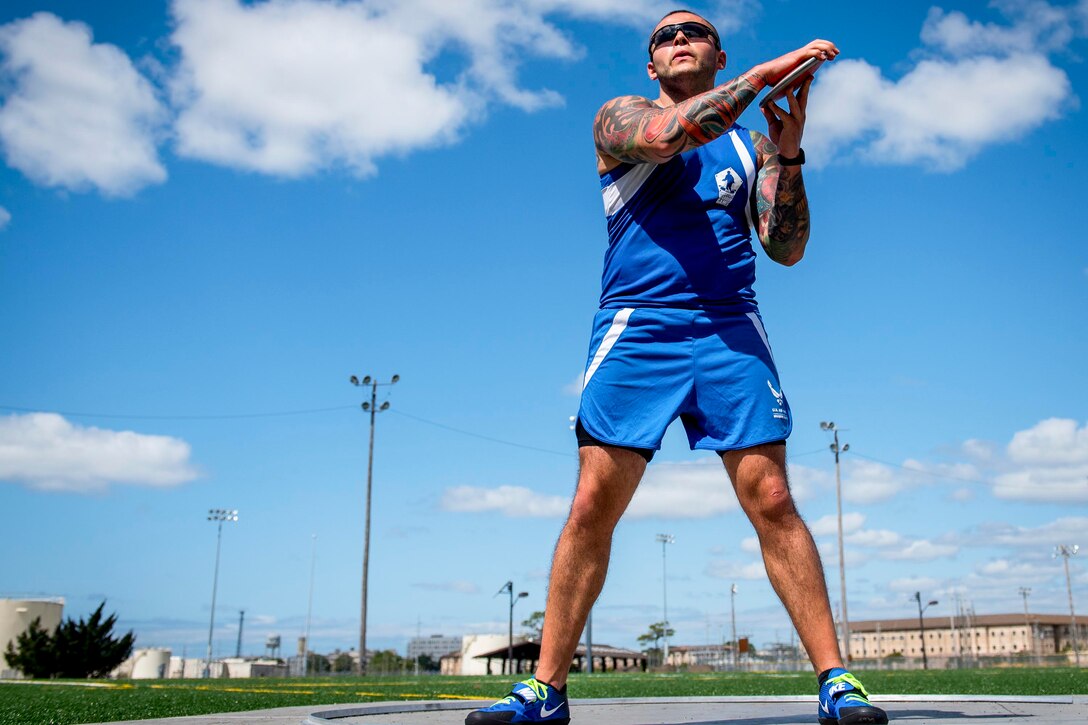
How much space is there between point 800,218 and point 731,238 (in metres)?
0.34

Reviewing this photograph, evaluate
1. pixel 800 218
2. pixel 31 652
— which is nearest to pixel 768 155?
pixel 800 218

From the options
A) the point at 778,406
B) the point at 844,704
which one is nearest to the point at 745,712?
the point at 844,704

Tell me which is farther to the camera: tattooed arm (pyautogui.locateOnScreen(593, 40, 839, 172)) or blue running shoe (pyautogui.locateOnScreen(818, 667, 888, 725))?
tattooed arm (pyautogui.locateOnScreen(593, 40, 839, 172))

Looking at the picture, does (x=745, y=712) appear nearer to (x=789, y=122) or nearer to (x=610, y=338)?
(x=610, y=338)

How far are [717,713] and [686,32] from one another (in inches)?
103

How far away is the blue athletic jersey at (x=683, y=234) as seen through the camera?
127 inches

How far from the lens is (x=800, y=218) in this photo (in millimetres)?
3490

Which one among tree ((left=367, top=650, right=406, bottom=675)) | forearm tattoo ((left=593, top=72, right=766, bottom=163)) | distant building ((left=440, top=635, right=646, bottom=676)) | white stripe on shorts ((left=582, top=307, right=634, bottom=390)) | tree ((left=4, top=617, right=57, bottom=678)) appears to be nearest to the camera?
forearm tattoo ((left=593, top=72, right=766, bottom=163))

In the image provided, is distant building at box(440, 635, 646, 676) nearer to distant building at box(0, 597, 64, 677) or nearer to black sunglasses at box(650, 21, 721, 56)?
distant building at box(0, 597, 64, 677)

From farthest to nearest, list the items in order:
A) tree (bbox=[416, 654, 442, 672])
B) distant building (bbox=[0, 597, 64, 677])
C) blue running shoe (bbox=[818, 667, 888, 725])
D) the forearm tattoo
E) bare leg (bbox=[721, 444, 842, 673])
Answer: tree (bbox=[416, 654, 442, 672]), distant building (bbox=[0, 597, 64, 677]), bare leg (bbox=[721, 444, 842, 673]), the forearm tattoo, blue running shoe (bbox=[818, 667, 888, 725])

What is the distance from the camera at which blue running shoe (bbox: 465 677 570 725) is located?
2.80 m

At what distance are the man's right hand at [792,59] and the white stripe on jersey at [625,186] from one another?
0.47 meters

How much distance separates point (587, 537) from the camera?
3.12 m

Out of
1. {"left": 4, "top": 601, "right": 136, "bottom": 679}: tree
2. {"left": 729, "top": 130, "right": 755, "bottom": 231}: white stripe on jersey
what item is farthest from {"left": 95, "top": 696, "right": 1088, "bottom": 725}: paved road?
Result: {"left": 4, "top": 601, "right": 136, "bottom": 679}: tree
